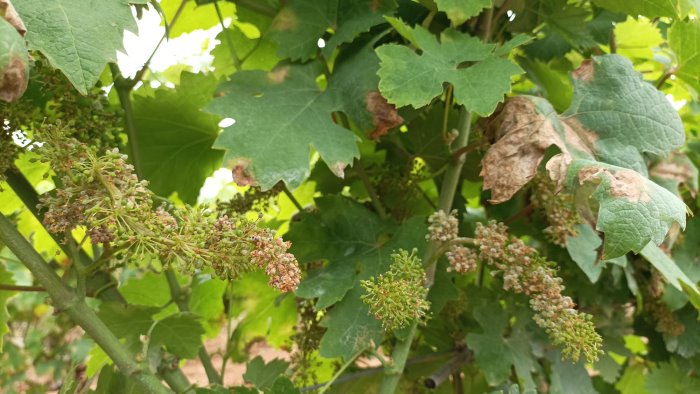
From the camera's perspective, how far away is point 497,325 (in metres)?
1.35

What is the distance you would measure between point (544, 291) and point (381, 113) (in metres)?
0.33

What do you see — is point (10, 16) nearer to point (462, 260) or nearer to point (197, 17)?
point (462, 260)

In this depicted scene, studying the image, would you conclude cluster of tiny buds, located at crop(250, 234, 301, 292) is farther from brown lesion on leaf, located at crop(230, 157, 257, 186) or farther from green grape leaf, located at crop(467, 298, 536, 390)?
green grape leaf, located at crop(467, 298, 536, 390)

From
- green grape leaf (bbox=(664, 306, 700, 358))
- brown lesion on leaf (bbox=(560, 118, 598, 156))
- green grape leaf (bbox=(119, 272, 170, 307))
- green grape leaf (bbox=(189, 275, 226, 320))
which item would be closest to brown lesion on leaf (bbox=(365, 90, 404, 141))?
brown lesion on leaf (bbox=(560, 118, 598, 156))

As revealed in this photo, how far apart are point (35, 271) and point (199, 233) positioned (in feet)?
0.88

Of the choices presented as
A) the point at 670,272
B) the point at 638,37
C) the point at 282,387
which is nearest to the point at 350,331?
the point at 282,387

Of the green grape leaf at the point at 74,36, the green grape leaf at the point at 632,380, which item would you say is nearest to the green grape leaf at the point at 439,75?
the green grape leaf at the point at 74,36

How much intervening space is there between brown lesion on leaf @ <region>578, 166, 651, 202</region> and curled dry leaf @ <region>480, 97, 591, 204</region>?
0.15 feet

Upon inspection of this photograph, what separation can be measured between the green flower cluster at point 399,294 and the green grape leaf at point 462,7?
35cm

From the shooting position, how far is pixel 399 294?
88 cm

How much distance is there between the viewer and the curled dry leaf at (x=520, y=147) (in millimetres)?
955

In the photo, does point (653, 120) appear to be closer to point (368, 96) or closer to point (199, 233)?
point (368, 96)

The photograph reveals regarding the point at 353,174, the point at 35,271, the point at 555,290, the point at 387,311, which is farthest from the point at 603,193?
the point at 35,271

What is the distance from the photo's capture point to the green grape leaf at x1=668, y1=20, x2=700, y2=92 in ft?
4.00
